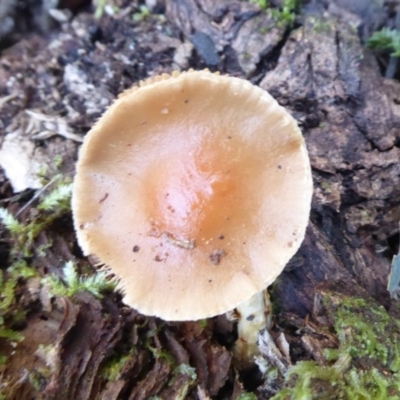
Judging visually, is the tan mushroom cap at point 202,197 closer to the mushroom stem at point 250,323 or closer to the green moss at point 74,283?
the green moss at point 74,283

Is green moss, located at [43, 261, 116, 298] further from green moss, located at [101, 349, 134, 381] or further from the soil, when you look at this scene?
green moss, located at [101, 349, 134, 381]

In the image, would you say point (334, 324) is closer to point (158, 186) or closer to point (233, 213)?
point (233, 213)

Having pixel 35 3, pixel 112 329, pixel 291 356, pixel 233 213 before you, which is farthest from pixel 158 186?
pixel 35 3

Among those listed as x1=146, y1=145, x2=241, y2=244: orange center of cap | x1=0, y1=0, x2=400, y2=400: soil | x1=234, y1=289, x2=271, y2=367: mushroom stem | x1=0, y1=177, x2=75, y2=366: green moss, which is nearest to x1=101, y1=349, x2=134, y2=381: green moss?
x1=0, y1=0, x2=400, y2=400: soil

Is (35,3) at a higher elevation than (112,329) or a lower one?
higher

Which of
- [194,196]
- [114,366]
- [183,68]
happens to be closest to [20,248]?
[114,366]

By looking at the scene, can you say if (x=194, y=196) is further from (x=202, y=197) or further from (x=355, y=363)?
(x=355, y=363)
